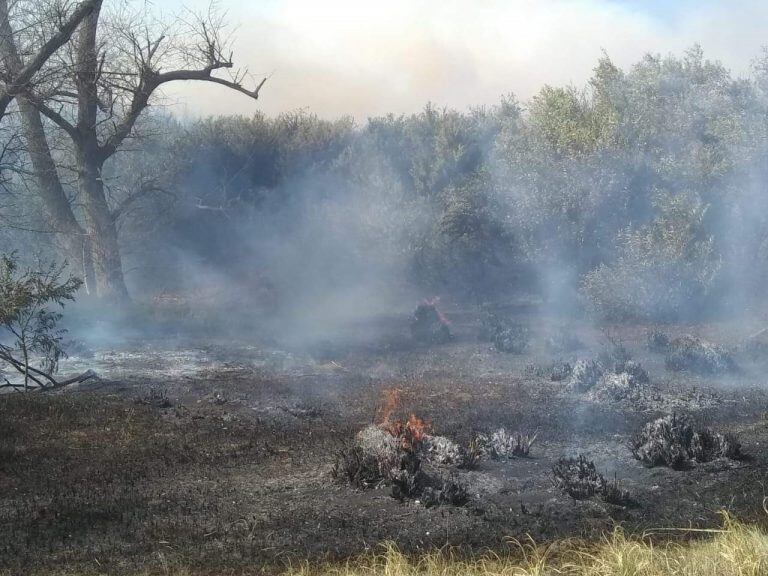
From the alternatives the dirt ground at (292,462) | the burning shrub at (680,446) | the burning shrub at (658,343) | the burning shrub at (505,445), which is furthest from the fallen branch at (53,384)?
the burning shrub at (658,343)

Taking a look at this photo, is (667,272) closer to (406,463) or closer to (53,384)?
(406,463)

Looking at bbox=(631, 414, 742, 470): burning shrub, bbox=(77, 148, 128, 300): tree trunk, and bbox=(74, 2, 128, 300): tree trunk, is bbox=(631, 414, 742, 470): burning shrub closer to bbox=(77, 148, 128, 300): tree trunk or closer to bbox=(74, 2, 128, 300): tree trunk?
bbox=(74, 2, 128, 300): tree trunk

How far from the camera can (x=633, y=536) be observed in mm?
5898

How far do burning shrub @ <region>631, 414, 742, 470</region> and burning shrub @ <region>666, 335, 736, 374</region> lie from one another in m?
5.36

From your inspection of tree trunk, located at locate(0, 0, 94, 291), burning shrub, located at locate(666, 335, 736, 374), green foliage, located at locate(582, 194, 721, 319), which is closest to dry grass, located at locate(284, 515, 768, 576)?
burning shrub, located at locate(666, 335, 736, 374)

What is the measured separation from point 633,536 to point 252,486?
11.6ft

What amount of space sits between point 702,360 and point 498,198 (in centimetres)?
947

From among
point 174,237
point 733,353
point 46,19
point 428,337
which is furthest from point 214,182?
point 733,353

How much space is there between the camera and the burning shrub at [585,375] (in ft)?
39.6

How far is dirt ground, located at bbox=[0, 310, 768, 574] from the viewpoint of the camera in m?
6.09

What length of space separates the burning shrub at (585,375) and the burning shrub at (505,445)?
146 inches

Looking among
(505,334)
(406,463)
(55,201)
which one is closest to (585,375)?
(505,334)

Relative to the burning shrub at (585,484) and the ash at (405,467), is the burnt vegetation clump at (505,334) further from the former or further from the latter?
the burning shrub at (585,484)

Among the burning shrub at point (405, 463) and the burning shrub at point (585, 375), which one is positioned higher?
the burning shrub at point (585, 375)
